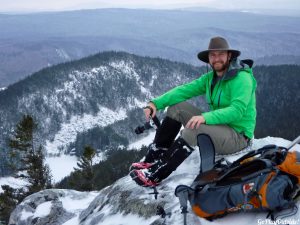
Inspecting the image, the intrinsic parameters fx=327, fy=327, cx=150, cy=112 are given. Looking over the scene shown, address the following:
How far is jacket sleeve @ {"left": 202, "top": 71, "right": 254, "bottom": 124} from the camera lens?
605 cm

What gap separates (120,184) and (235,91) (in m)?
4.72

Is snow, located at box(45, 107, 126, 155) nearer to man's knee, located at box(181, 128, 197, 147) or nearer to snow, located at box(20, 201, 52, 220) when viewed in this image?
snow, located at box(20, 201, 52, 220)

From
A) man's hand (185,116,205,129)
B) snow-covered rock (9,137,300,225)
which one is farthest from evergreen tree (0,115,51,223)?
man's hand (185,116,205,129)

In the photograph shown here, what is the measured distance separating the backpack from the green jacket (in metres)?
0.96

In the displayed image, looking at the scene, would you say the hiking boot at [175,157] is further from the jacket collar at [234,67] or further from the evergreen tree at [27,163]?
the evergreen tree at [27,163]

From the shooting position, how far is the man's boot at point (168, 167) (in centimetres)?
655

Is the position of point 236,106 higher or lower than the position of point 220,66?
lower

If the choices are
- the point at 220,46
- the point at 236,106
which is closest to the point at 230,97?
the point at 236,106

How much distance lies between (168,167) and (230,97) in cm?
193

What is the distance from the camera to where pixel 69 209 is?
44.3 feet

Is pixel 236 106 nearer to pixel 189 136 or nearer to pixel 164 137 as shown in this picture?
pixel 189 136

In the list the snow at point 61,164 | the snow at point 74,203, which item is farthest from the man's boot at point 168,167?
the snow at point 61,164

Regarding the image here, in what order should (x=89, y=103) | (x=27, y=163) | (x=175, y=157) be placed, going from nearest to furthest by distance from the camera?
(x=175, y=157)
(x=27, y=163)
(x=89, y=103)

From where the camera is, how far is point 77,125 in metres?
169
